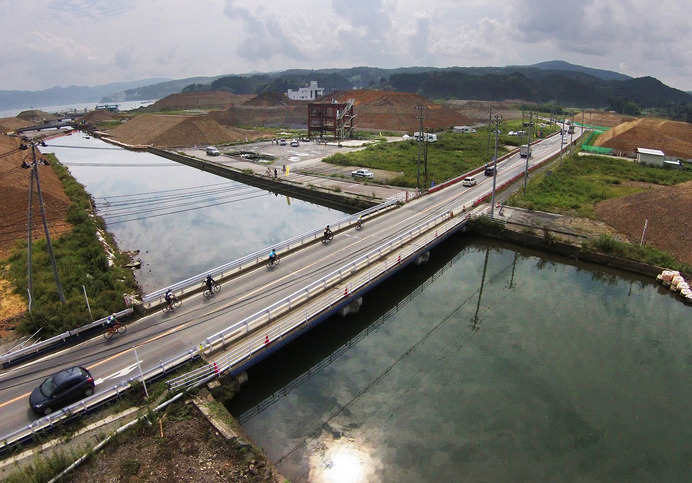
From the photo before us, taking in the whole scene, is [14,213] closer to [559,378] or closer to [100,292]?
[100,292]

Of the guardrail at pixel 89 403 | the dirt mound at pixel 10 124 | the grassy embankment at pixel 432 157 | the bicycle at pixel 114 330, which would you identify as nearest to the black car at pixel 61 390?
the guardrail at pixel 89 403

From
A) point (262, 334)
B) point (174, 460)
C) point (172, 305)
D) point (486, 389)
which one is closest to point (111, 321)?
→ point (172, 305)

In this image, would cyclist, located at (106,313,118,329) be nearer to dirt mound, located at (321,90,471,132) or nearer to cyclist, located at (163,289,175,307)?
cyclist, located at (163,289,175,307)

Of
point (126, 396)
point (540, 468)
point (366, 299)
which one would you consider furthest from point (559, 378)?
point (126, 396)

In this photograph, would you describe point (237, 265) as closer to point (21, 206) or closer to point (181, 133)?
point (21, 206)

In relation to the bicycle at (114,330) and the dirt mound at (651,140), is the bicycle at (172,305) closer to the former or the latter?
the bicycle at (114,330)
